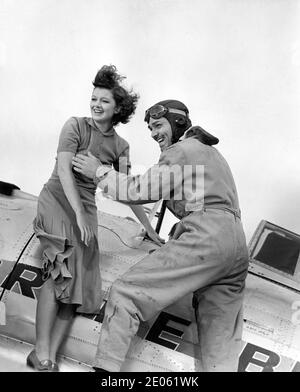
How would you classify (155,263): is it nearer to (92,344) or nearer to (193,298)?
(193,298)

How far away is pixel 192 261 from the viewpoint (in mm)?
3480

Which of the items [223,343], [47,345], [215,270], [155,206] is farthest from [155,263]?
[155,206]

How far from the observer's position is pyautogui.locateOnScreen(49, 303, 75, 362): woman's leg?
3855mm

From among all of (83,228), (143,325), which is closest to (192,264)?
(143,325)

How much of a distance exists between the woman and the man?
0.32 meters

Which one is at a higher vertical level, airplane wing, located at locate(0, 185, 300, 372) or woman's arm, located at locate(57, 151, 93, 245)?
woman's arm, located at locate(57, 151, 93, 245)

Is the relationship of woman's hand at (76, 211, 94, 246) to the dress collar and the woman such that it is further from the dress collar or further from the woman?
the dress collar

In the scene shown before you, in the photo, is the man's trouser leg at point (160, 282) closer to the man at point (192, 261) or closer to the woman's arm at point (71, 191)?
the man at point (192, 261)

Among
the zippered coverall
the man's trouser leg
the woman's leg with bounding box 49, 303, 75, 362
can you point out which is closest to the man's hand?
the zippered coverall

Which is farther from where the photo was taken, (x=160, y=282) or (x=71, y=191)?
(x=71, y=191)

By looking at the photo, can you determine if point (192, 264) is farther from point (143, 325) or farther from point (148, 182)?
point (143, 325)

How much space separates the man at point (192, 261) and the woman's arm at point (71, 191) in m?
0.18

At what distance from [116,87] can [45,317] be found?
167 centimetres
